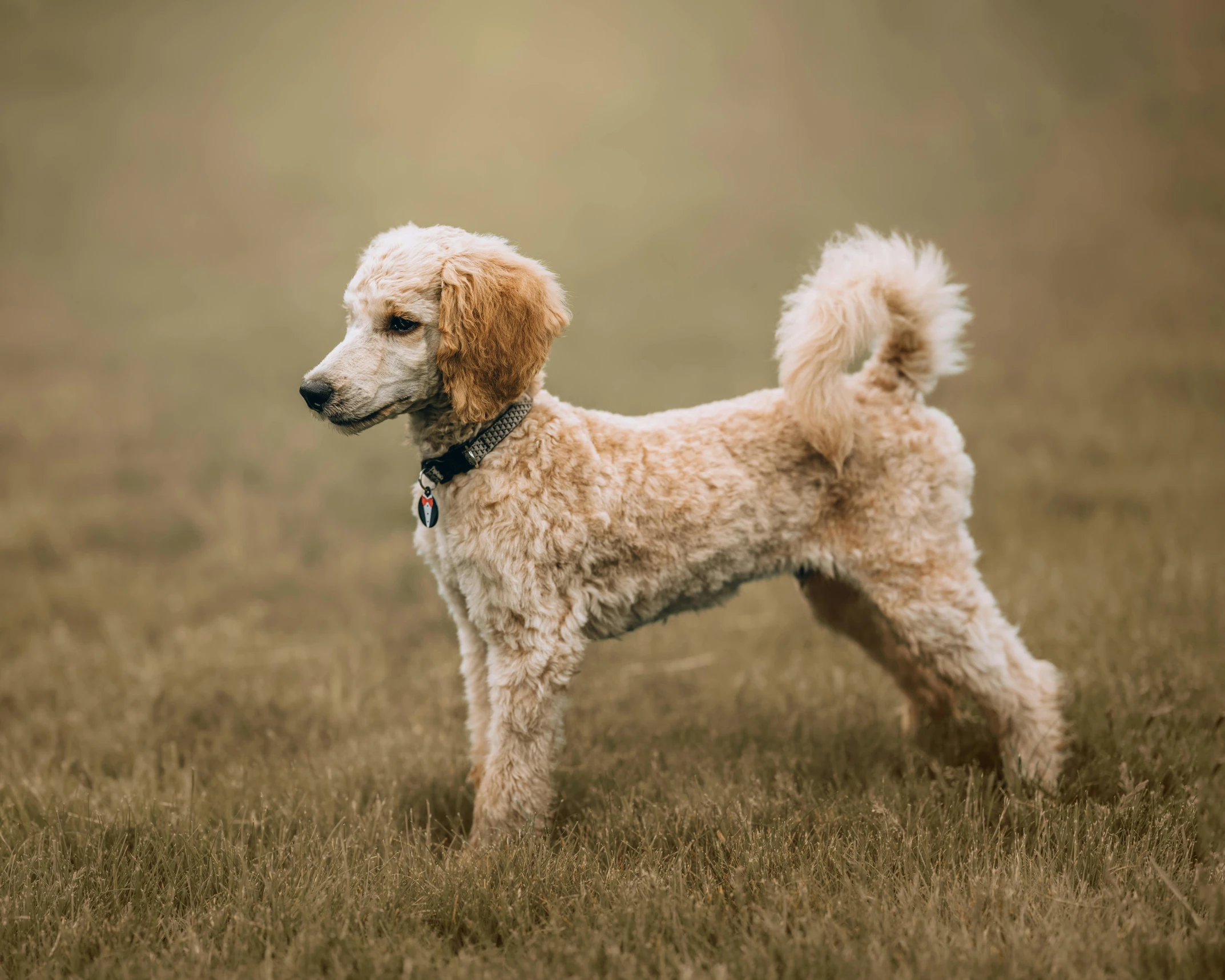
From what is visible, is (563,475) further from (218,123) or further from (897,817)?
(218,123)

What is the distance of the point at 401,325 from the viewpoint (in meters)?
3.22

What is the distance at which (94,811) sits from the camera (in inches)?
135

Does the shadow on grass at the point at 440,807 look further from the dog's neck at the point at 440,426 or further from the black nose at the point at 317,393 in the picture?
the black nose at the point at 317,393

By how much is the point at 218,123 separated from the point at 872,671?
11945mm

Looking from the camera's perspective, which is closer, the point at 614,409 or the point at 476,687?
the point at 476,687

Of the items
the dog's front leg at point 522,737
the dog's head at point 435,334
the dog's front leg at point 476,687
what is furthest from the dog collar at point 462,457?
the dog's front leg at point 522,737

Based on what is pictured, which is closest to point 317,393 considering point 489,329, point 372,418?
point 372,418

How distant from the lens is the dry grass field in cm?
274

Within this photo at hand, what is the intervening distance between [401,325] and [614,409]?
169 inches

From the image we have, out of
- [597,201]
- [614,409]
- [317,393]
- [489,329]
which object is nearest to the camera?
[317,393]

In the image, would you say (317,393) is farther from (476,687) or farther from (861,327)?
(861,327)

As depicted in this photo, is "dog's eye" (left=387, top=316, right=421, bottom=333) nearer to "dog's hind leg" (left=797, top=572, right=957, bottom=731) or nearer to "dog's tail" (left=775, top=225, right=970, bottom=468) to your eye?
"dog's tail" (left=775, top=225, right=970, bottom=468)

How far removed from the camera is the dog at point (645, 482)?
3230 millimetres

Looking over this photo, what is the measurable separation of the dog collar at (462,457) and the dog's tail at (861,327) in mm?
1122
